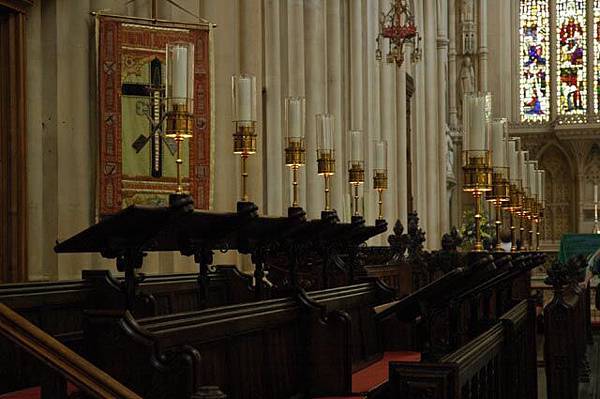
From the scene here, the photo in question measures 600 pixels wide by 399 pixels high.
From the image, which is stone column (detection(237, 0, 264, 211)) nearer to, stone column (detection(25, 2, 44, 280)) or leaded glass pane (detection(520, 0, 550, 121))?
stone column (detection(25, 2, 44, 280))

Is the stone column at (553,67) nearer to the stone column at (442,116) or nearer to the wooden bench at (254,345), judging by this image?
the stone column at (442,116)

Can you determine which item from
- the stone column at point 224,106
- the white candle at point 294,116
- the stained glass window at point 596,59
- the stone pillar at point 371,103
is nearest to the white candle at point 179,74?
the white candle at point 294,116

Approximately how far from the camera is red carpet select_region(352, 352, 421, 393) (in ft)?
21.2

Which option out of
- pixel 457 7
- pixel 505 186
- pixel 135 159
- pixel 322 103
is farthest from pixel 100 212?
pixel 457 7

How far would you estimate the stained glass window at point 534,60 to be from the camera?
3469 cm

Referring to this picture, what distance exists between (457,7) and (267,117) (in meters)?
20.5

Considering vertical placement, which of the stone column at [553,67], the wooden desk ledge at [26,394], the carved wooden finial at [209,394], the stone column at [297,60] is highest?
the stone column at [553,67]

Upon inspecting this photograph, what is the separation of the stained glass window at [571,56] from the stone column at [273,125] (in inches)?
787

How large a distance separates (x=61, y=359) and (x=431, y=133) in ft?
89.9

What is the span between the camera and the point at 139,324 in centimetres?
456

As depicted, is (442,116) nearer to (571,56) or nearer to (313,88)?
(571,56)

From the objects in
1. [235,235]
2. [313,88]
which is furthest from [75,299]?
[313,88]

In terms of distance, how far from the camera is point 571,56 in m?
34.6

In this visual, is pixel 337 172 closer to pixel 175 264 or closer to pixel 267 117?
pixel 267 117
